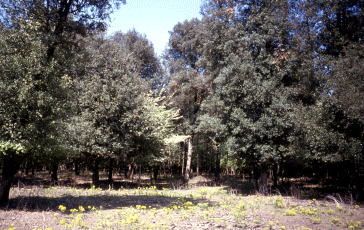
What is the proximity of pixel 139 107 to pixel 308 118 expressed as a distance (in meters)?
9.80

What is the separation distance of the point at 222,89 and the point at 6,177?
36.3 feet

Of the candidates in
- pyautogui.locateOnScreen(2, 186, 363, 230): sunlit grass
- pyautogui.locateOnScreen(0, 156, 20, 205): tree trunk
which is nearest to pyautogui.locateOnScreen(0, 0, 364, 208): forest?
pyautogui.locateOnScreen(0, 156, 20, 205): tree trunk

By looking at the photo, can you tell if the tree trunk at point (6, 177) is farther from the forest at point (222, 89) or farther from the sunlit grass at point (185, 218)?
the sunlit grass at point (185, 218)

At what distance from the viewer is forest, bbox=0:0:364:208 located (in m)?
6.82

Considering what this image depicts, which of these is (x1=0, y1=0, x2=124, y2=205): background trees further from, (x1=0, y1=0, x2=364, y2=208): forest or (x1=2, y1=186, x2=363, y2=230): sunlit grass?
(x1=2, y1=186, x2=363, y2=230): sunlit grass

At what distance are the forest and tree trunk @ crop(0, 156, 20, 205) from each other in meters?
0.03

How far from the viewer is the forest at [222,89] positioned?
6816 millimetres

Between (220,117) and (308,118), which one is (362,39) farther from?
(220,117)

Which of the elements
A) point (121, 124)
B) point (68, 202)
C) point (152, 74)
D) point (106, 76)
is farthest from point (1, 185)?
point (152, 74)

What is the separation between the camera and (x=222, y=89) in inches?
547

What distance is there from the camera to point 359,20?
1080 cm

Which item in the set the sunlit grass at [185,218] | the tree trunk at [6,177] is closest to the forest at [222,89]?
the tree trunk at [6,177]

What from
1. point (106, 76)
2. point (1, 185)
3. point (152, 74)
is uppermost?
point (152, 74)

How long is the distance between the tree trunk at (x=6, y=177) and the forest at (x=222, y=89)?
3 centimetres
